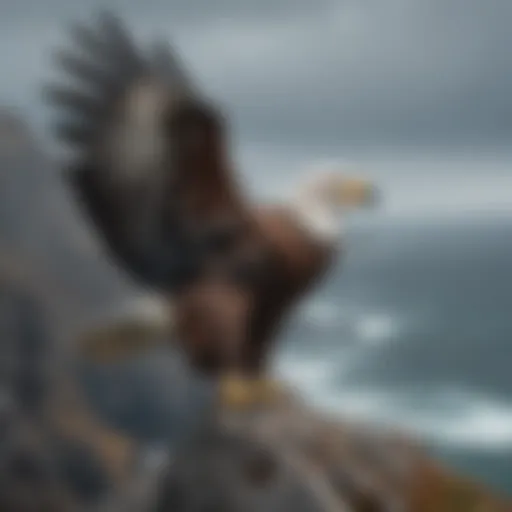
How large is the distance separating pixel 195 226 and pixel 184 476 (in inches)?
13.0

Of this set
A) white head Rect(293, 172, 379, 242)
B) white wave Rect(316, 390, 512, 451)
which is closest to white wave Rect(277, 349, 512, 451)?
white wave Rect(316, 390, 512, 451)

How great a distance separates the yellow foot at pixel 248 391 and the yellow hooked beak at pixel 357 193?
0.25 m

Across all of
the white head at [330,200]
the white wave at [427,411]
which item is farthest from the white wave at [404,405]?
the white head at [330,200]

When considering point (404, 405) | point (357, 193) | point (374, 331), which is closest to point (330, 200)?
point (357, 193)

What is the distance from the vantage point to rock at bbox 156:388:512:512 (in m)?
2.16

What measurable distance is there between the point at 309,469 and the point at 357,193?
36 cm

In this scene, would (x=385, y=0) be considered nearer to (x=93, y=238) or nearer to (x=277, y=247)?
(x=277, y=247)

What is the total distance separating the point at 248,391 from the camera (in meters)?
2.18

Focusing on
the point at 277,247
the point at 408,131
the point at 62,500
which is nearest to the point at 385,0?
the point at 408,131

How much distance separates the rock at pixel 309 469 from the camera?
85.1 inches

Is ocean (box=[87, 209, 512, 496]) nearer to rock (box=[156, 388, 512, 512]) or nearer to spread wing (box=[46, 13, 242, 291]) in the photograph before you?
rock (box=[156, 388, 512, 512])

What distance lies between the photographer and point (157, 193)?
7.06 ft

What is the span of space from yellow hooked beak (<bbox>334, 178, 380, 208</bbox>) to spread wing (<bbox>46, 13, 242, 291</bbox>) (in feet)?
0.46

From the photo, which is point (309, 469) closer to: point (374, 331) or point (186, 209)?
point (374, 331)
